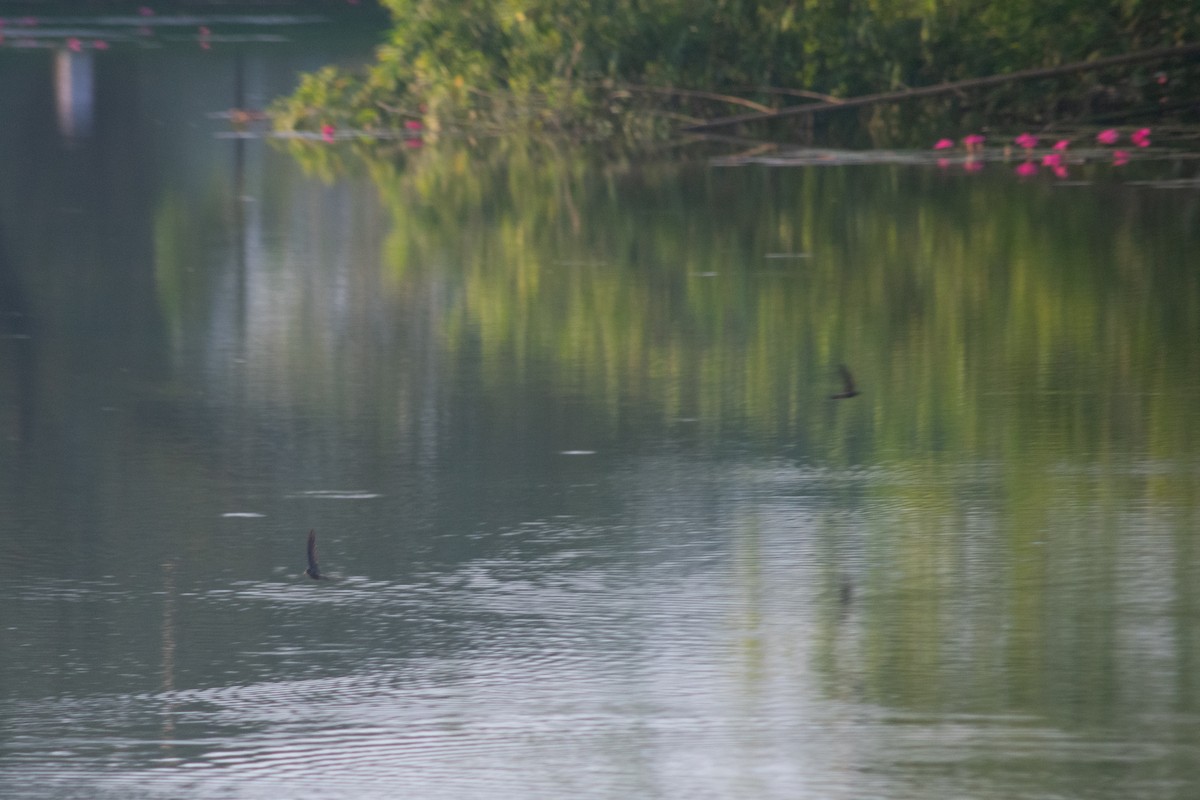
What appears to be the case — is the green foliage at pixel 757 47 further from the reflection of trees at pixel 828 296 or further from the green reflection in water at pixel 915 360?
the reflection of trees at pixel 828 296

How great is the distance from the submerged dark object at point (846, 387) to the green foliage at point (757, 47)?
803 centimetres

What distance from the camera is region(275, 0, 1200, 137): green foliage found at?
1509 centimetres

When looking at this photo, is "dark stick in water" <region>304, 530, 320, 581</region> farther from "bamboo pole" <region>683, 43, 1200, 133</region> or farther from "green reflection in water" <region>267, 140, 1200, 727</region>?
"bamboo pole" <region>683, 43, 1200, 133</region>

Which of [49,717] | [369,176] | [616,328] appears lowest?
[49,717]

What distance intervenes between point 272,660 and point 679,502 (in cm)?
155

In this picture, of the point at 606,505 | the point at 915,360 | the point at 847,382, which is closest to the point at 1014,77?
the point at 915,360

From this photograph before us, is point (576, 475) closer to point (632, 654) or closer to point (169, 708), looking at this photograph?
point (632, 654)

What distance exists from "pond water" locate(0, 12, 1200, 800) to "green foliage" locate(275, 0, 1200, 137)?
4.16 meters

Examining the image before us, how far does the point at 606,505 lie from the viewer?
5.61 metres

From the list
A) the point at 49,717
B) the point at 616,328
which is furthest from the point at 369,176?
the point at 49,717

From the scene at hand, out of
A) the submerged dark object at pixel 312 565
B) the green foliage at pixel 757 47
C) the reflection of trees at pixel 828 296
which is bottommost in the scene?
the submerged dark object at pixel 312 565

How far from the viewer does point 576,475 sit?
19.4 feet

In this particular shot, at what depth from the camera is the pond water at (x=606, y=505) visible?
12.9 ft

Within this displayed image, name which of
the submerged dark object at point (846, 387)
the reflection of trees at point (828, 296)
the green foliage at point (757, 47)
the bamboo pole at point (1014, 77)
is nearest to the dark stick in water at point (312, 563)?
the reflection of trees at point (828, 296)
